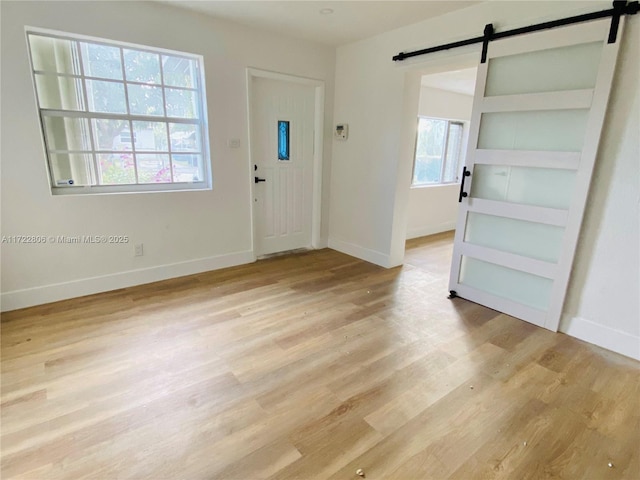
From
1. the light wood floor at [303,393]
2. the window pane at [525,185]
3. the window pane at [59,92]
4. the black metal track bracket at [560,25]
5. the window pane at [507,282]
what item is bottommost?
the light wood floor at [303,393]

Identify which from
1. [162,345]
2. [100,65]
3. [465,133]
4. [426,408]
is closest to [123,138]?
[100,65]

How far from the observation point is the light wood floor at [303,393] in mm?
1520

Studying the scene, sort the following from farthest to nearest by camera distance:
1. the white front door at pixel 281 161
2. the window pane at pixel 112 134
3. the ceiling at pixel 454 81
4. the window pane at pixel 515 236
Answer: the ceiling at pixel 454 81 < the white front door at pixel 281 161 < the window pane at pixel 112 134 < the window pane at pixel 515 236

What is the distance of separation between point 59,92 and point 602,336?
471 cm

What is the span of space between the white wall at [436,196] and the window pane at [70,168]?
4049 mm

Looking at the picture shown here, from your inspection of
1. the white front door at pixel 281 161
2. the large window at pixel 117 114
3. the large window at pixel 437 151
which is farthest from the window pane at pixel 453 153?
the large window at pixel 117 114

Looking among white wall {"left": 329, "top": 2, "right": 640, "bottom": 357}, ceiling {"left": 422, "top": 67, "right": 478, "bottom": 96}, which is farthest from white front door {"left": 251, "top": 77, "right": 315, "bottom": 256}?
ceiling {"left": 422, "top": 67, "right": 478, "bottom": 96}

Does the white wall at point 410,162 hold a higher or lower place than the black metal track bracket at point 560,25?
lower

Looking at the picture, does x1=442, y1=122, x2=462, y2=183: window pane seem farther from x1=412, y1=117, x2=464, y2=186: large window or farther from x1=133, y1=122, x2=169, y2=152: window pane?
x1=133, y1=122, x2=169, y2=152: window pane

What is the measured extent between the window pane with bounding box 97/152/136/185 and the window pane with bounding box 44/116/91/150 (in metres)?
0.17

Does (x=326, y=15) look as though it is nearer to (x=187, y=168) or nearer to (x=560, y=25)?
(x=560, y=25)

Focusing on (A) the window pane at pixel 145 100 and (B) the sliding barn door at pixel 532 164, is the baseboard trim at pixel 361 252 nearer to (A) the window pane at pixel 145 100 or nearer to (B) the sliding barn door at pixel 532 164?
(B) the sliding barn door at pixel 532 164

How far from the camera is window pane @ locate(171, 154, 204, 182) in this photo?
349 centimetres

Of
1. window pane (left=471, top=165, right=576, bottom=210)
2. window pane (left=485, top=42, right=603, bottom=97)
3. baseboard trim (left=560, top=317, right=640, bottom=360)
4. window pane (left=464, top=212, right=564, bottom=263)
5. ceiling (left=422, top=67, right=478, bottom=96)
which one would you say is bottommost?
baseboard trim (left=560, top=317, right=640, bottom=360)
